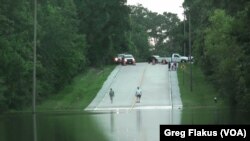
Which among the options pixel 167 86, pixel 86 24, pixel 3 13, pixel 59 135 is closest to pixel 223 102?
pixel 167 86

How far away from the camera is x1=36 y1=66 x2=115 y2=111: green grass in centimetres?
5794

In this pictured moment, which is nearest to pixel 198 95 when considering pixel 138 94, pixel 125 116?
pixel 138 94

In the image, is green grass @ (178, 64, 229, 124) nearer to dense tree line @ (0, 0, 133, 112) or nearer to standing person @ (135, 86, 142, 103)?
standing person @ (135, 86, 142, 103)

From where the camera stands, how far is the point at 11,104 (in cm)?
5550

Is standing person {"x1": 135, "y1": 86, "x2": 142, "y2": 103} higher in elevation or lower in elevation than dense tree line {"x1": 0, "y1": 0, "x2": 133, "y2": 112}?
lower

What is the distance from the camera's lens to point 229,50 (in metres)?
52.9

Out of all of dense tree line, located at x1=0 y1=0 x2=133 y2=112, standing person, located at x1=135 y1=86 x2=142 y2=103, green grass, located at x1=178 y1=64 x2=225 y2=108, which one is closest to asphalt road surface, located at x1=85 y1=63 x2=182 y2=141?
standing person, located at x1=135 y1=86 x2=142 y2=103

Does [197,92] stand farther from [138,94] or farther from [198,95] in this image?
[138,94]

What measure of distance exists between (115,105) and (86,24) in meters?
40.4

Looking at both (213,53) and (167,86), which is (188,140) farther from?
(167,86)

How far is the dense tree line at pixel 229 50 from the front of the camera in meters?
34.9

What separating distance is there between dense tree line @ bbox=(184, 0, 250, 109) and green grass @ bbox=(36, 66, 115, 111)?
1236cm

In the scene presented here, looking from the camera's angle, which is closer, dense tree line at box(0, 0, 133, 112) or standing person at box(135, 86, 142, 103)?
dense tree line at box(0, 0, 133, 112)

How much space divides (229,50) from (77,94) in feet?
62.0
